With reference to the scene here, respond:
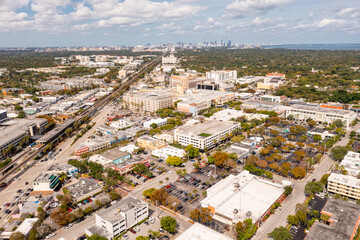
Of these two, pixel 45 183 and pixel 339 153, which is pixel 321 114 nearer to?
pixel 339 153

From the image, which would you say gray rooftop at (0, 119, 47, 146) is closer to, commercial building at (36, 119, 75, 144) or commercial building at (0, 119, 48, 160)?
commercial building at (0, 119, 48, 160)

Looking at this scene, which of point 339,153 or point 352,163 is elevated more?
point 339,153

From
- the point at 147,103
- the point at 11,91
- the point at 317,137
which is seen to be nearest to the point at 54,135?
the point at 147,103

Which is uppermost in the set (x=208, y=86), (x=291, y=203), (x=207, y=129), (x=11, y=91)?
(x=208, y=86)

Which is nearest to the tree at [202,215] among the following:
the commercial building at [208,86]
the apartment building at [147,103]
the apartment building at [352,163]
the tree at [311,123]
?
the apartment building at [352,163]

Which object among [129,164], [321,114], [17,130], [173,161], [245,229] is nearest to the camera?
[245,229]

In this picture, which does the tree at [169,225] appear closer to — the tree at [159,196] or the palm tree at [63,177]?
the tree at [159,196]

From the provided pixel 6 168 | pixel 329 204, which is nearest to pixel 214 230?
A: pixel 329 204
